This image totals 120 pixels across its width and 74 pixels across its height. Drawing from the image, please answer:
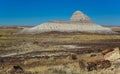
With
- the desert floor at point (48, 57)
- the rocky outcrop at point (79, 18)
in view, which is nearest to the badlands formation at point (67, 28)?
the rocky outcrop at point (79, 18)

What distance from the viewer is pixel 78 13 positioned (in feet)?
528

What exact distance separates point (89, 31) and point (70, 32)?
9.07m

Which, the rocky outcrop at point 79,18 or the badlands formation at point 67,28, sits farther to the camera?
the rocky outcrop at point 79,18

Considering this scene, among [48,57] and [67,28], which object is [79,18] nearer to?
[67,28]

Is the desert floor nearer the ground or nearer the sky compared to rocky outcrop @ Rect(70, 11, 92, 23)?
nearer the ground

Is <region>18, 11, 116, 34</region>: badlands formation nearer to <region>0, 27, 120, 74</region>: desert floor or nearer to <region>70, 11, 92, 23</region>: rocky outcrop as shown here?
<region>70, 11, 92, 23</region>: rocky outcrop

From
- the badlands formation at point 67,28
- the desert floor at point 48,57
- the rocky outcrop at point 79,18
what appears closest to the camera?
the desert floor at point 48,57

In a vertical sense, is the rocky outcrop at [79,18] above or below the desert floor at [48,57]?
above

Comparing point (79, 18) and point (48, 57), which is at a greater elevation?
point (79, 18)

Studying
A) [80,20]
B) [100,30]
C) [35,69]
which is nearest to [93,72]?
[35,69]

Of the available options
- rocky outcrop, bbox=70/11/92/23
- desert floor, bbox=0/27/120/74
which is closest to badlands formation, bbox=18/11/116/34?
rocky outcrop, bbox=70/11/92/23

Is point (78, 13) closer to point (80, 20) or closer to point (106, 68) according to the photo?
point (80, 20)

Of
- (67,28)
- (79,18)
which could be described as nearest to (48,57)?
(67,28)

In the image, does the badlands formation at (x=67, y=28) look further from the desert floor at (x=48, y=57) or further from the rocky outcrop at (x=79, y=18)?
the desert floor at (x=48, y=57)
